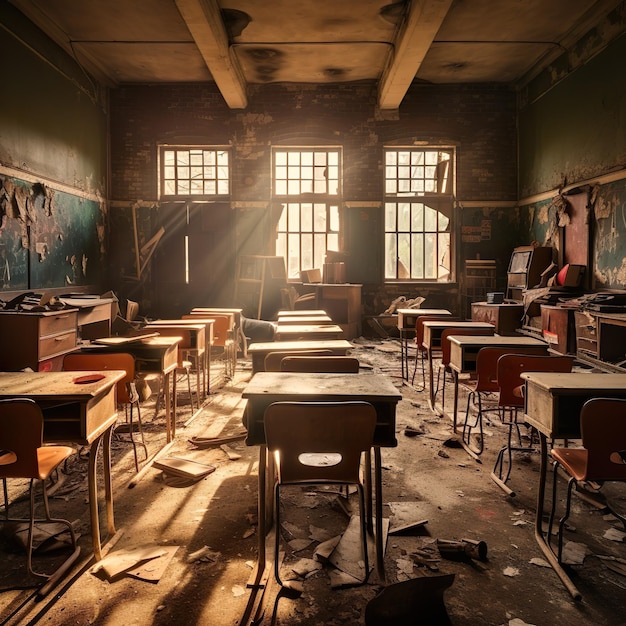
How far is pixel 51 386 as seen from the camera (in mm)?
2271

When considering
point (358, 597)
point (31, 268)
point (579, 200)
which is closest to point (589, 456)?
point (358, 597)

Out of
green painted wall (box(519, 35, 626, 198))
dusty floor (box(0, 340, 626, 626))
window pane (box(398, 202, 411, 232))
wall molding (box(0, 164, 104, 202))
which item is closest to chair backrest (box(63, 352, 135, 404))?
dusty floor (box(0, 340, 626, 626))

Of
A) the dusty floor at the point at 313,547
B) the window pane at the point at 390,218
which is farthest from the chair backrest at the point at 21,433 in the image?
the window pane at the point at 390,218

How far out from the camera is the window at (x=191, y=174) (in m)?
10.1

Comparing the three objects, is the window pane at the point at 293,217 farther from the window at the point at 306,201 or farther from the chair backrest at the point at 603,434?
the chair backrest at the point at 603,434

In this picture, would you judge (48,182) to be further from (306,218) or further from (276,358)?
(276,358)

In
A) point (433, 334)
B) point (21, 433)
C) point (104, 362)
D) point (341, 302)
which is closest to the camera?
point (21, 433)

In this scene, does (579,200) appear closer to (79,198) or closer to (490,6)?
(490,6)

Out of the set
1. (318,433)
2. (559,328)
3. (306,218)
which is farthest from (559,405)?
(306,218)

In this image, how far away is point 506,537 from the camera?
8.18 ft

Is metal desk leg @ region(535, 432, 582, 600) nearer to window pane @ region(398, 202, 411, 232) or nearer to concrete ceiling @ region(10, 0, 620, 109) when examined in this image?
concrete ceiling @ region(10, 0, 620, 109)

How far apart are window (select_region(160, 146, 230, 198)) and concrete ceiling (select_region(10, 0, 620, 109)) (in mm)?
1086

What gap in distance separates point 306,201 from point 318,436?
336 inches

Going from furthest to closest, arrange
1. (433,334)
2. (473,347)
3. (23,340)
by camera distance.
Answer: (23,340)
(433,334)
(473,347)
